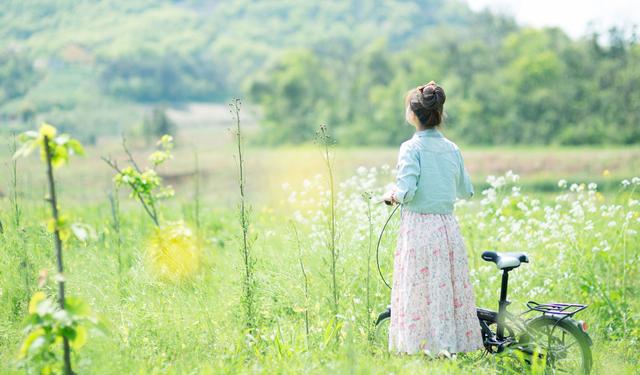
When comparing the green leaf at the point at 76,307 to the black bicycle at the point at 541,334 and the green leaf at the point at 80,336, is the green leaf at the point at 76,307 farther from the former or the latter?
the black bicycle at the point at 541,334

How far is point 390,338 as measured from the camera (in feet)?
14.3

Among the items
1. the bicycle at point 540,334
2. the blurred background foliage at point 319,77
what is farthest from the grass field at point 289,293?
the blurred background foliage at point 319,77

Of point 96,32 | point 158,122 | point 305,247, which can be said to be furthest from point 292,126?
point 305,247

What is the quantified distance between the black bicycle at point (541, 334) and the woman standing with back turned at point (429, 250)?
6.5 inches

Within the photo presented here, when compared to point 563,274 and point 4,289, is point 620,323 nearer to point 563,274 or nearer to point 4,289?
point 563,274

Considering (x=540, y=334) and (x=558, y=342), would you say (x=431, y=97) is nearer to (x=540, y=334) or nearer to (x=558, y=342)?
(x=540, y=334)

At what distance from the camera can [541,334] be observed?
421 cm

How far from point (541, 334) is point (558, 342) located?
13 cm

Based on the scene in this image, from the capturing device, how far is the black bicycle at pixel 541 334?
13.4 feet

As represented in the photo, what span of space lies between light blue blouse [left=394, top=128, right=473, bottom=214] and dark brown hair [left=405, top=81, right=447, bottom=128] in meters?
0.07

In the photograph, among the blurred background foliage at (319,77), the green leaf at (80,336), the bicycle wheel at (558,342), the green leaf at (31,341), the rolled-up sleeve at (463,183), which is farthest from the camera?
the blurred background foliage at (319,77)

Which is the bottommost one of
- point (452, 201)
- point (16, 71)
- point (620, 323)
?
point (620, 323)

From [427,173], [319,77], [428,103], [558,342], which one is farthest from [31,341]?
[319,77]

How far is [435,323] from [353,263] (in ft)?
4.82
